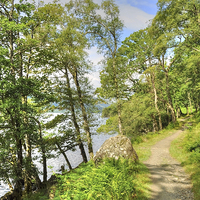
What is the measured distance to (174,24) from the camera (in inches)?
499

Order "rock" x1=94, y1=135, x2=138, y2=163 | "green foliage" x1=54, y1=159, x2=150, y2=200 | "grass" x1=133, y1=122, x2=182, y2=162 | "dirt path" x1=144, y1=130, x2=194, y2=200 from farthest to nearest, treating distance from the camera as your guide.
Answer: "grass" x1=133, y1=122, x2=182, y2=162, "rock" x1=94, y1=135, x2=138, y2=163, "dirt path" x1=144, y1=130, x2=194, y2=200, "green foliage" x1=54, y1=159, x2=150, y2=200

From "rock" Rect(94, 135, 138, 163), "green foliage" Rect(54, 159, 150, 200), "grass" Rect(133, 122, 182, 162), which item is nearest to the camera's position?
"green foliage" Rect(54, 159, 150, 200)

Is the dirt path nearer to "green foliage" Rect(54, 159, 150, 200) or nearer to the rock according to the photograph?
"green foliage" Rect(54, 159, 150, 200)

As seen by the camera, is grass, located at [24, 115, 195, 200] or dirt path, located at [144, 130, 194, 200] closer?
grass, located at [24, 115, 195, 200]

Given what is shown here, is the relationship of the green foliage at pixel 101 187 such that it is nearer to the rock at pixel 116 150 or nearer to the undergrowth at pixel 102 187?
the undergrowth at pixel 102 187

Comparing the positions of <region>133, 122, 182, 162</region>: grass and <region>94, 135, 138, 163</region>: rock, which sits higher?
<region>94, 135, 138, 163</region>: rock

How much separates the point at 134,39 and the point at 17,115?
66.1 ft

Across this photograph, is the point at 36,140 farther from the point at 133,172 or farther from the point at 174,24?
the point at 174,24

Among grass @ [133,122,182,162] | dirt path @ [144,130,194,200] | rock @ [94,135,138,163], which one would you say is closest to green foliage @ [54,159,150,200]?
dirt path @ [144,130,194,200]

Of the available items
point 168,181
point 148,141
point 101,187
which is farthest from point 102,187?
point 148,141

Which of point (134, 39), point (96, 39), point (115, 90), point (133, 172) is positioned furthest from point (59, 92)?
point (134, 39)

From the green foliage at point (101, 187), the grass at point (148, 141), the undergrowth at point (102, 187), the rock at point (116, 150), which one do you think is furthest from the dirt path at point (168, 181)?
the rock at point (116, 150)

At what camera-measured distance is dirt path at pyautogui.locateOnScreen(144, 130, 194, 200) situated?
5.11m

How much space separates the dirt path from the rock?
1.39 meters
